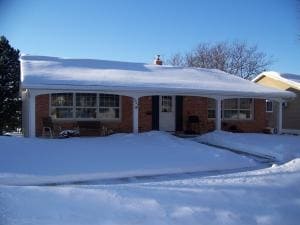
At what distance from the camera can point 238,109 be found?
2244 cm

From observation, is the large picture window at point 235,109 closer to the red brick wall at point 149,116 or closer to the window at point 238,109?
the window at point 238,109

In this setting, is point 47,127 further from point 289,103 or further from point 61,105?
point 289,103

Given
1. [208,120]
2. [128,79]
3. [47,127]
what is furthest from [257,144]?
[47,127]

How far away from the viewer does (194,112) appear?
21359 mm

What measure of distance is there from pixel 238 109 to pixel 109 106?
7.26 metres

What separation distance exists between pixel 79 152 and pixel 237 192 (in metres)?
6.67

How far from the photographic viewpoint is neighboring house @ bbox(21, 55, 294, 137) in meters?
17.1

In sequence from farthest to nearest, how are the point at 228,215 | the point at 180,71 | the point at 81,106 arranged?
1. the point at 180,71
2. the point at 81,106
3. the point at 228,215

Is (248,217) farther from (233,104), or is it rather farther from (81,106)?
(233,104)

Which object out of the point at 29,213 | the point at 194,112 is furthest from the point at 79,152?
the point at 194,112

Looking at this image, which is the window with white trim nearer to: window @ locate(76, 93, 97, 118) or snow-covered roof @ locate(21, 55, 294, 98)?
window @ locate(76, 93, 97, 118)

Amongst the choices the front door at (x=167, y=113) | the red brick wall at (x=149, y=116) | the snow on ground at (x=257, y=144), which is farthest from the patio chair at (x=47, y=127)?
the snow on ground at (x=257, y=144)

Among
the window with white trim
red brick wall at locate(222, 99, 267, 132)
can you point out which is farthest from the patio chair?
red brick wall at locate(222, 99, 267, 132)

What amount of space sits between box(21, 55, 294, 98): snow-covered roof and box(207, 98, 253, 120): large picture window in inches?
38.5
